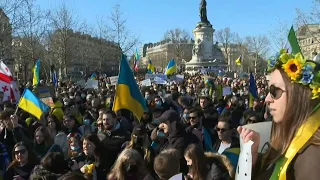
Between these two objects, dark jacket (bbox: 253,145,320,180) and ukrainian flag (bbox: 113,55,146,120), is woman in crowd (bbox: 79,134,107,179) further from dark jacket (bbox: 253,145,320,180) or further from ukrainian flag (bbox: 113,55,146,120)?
dark jacket (bbox: 253,145,320,180)

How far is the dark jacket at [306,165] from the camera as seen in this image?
5.59 feet

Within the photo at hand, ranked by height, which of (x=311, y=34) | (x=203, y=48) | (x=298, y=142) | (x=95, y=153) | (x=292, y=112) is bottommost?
(x=95, y=153)

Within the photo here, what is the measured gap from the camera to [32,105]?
28.9 feet

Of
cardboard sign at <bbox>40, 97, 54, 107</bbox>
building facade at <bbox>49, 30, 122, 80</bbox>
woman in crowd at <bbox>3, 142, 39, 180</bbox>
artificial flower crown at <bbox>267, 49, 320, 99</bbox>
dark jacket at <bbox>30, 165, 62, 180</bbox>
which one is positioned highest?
building facade at <bbox>49, 30, 122, 80</bbox>

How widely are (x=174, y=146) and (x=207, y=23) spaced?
60342mm

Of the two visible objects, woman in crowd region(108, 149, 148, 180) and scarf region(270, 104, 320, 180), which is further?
woman in crowd region(108, 149, 148, 180)

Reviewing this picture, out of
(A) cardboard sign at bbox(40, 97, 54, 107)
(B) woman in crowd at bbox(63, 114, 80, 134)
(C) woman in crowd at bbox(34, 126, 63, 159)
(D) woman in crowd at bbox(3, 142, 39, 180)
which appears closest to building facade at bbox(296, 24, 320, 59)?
(B) woman in crowd at bbox(63, 114, 80, 134)

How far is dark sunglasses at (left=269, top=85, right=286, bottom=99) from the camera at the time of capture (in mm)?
2035

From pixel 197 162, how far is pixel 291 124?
6.82 feet

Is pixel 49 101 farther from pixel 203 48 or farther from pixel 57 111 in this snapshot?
pixel 203 48

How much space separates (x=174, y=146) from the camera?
5230mm

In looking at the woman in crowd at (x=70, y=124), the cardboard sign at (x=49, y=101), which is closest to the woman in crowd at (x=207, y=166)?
the woman in crowd at (x=70, y=124)

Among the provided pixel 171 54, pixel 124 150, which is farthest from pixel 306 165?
pixel 171 54

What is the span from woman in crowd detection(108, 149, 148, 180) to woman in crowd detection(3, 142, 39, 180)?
1.52m
